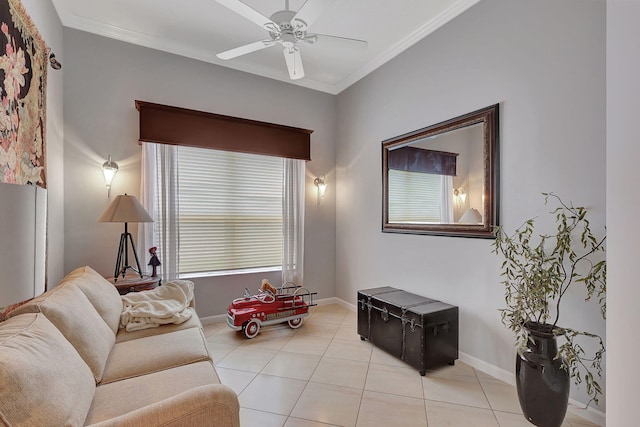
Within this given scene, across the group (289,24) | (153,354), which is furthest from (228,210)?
(289,24)

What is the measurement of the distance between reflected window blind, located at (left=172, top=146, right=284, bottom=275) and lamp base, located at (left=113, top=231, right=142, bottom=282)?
1.80ft

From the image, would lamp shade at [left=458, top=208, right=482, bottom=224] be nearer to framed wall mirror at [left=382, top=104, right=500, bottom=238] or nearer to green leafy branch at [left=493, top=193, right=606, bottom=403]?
framed wall mirror at [left=382, top=104, right=500, bottom=238]

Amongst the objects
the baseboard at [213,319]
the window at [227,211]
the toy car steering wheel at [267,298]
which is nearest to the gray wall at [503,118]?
the toy car steering wheel at [267,298]

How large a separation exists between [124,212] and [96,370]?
153 centimetres

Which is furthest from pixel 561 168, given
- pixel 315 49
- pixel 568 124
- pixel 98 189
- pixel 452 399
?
pixel 98 189

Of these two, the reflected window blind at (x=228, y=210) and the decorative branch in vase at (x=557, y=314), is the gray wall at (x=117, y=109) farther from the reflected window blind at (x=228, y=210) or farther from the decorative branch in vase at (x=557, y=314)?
the decorative branch in vase at (x=557, y=314)

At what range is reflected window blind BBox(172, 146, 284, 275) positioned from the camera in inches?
140

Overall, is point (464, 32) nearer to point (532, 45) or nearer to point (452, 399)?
point (532, 45)

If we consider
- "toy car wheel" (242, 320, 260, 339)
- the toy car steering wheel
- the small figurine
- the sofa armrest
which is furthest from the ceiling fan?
"toy car wheel" (242, 320, 260, 339)

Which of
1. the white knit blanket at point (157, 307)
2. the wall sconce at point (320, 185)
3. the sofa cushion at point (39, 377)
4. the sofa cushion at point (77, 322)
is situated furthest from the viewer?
the wall sconce at point (320, 185)

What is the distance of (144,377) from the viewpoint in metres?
1.59

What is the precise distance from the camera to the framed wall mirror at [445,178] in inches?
99.0

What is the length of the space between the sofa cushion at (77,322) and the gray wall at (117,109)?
1.49m

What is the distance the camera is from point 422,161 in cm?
314
